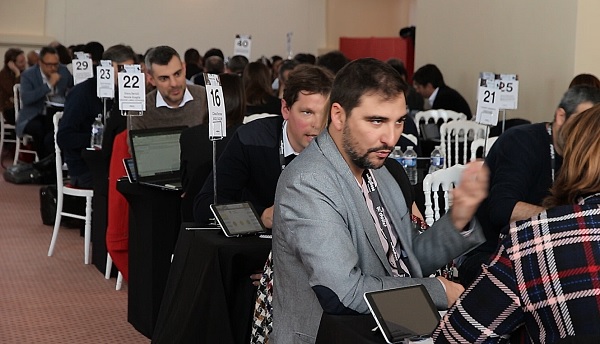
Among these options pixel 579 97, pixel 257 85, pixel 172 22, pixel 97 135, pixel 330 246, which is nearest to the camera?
pixel 330 246

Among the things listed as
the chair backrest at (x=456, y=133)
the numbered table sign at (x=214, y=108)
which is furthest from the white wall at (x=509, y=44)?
the numbered table sign at (x=214, y=108)

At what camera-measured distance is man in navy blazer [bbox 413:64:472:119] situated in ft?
30.5

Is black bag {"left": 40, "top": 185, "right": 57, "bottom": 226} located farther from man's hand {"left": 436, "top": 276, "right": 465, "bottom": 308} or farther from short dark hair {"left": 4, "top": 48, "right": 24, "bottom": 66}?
man's hand {"left": 436, "top": 276, "right": 465, "bottom": 308}

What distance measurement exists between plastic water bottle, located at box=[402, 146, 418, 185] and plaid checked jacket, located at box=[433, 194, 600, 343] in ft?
9.60

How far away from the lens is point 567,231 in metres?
1.85

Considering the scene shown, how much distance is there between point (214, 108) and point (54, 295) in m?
2.40

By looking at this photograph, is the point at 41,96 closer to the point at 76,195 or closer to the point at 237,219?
the point at 76,195

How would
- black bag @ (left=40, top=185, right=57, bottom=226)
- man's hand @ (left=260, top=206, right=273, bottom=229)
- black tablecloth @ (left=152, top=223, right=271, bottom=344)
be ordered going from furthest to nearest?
black bag @ (left=40, top=185, right=57, bottom=226) < man's hand @ (left=260, top=206, right=273, bottom=229) < black tablecloth @ (left=152, top=223, right=271, bottom=344)

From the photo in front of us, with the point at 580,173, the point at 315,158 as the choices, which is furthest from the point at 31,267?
the point at 580,173

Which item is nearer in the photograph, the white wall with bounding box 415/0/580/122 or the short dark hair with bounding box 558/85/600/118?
the short dark hair with bounding box 558/85/600/118

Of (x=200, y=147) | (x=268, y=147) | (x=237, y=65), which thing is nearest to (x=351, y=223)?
(x=268, y=147)

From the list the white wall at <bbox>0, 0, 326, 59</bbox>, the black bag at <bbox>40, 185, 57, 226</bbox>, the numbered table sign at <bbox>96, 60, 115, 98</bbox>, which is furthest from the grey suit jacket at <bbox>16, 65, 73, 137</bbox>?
the white wall at <bbox>0, 0, 326, 59</bbox>

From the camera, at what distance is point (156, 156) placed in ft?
16.3

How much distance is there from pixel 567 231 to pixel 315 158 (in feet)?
2.57
